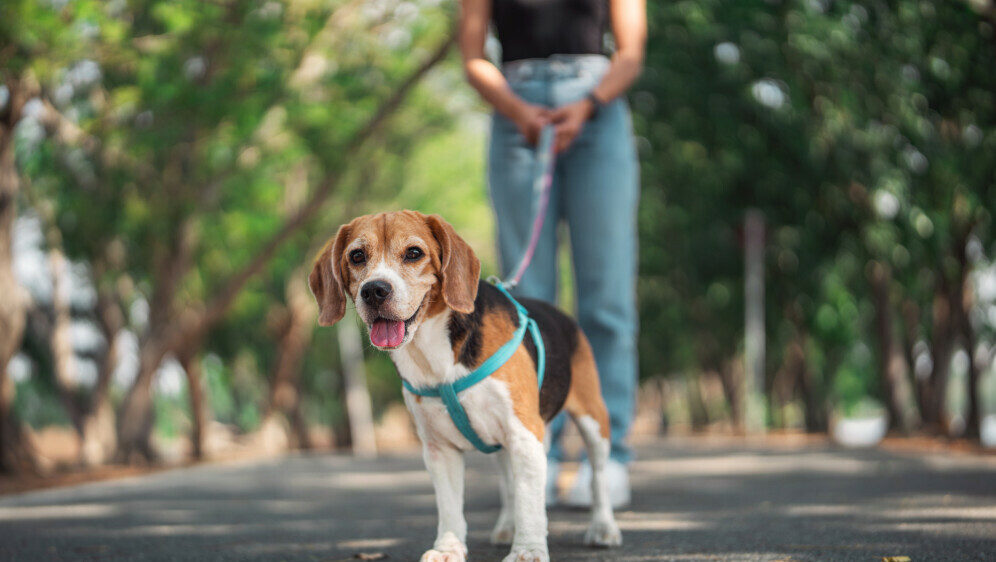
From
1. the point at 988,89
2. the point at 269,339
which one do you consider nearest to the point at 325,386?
the point at 269,339

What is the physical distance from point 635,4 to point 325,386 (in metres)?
29.8

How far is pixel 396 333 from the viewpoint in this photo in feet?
11.7

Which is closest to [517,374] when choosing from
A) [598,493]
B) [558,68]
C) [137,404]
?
[598,493]

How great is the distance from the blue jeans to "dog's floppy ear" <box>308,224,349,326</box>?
1806 mm

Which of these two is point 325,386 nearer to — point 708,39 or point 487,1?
point 708,39

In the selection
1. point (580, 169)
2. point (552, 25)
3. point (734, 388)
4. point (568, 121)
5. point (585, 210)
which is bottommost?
point (734, 388)

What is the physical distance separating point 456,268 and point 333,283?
0.47 m

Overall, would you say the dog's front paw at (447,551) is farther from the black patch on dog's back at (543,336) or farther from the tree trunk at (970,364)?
the tree trunk at (970,364)

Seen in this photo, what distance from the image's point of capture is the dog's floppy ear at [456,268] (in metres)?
3.68

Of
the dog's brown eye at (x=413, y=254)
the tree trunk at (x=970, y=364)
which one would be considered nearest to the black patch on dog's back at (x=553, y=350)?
the dog's brown eye at (x=413, y=254)

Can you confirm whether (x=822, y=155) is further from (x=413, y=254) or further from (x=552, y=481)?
(x=413, y=254)

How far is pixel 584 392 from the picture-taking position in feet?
14.9

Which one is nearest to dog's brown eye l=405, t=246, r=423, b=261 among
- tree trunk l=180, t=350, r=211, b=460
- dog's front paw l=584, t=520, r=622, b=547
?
dog's front paw l=584, t=520, r=622, b=547

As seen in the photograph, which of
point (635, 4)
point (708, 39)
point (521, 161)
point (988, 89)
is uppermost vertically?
point (708, 39)
